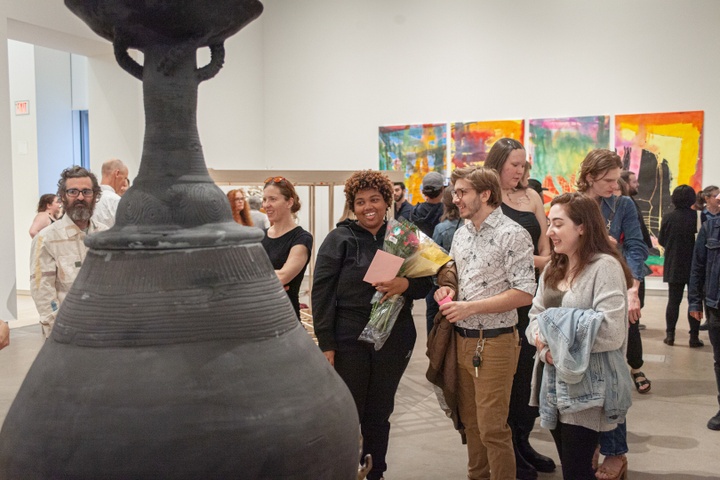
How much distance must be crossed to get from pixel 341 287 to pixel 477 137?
25.5ft

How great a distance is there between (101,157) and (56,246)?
18.6 feet

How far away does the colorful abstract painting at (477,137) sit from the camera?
10528 millimetres

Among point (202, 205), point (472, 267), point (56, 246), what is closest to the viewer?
point (202, 205)

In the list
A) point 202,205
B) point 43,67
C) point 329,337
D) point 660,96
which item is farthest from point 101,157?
point 202,205

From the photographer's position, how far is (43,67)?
10586 mm

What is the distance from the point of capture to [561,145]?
10266mm

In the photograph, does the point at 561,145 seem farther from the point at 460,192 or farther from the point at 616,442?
the point at 460,192

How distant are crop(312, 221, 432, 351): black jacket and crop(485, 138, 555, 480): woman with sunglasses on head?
80cm

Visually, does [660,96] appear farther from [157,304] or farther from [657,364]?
[157,304]

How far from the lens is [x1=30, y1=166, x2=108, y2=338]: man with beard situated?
3873 mm

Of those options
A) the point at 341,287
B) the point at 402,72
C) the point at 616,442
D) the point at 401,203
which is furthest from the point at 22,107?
the point at 616,442

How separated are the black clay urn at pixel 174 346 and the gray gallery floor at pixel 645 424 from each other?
8.79 ft

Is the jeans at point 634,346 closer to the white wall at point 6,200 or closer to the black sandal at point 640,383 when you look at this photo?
the black sandal at point 640,383

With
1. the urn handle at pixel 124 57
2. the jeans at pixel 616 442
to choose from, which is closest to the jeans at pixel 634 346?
the jeans at pixel 616 442
